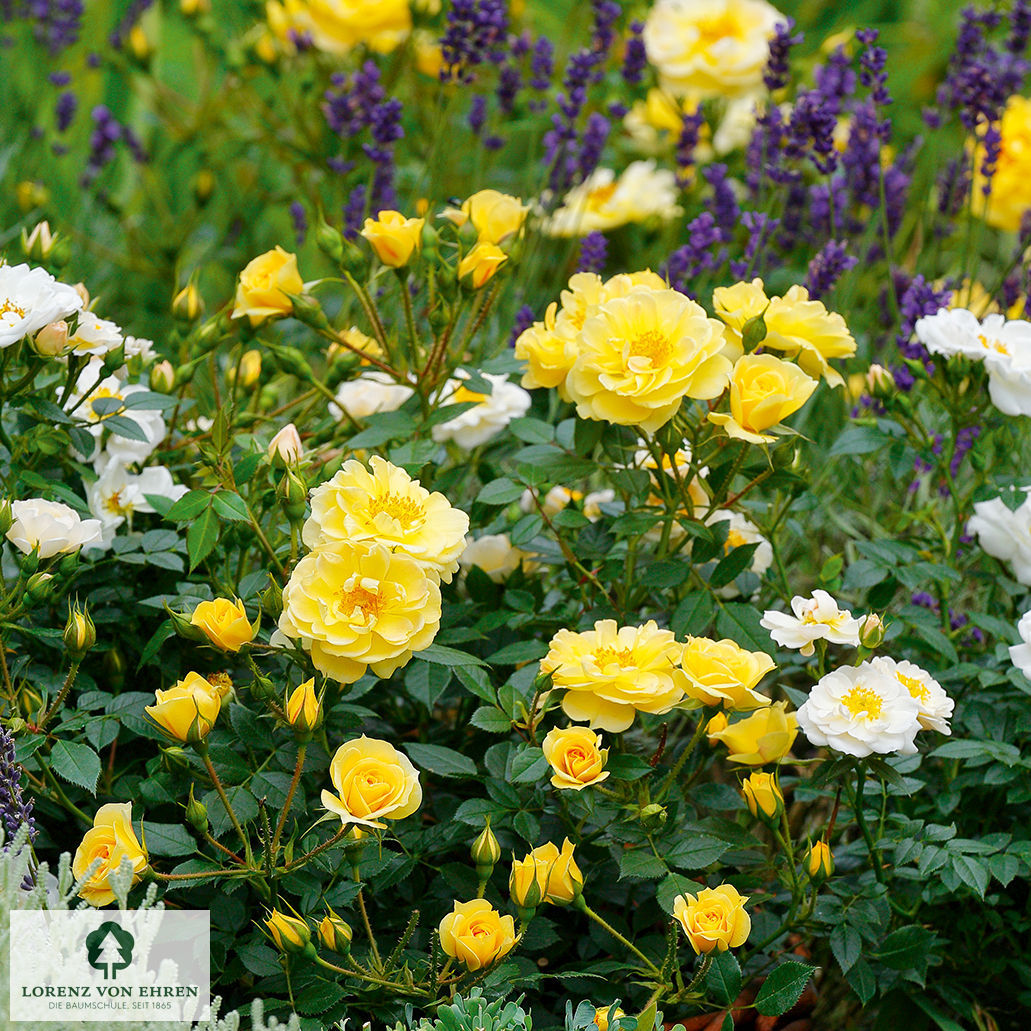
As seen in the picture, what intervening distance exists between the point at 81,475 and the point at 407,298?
385mm

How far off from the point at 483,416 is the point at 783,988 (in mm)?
686

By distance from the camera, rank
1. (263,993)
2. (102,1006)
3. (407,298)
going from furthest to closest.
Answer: (407,298), (263,993), (102,1006)

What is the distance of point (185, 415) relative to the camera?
1.37 metres

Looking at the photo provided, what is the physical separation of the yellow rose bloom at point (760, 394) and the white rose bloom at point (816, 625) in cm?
15

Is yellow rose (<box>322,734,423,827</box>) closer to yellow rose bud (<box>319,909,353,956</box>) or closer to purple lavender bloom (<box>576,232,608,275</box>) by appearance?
yellow rose bud (<box>319,909,353,956</box>)

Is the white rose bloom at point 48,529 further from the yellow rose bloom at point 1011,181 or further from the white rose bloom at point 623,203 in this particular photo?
the yellow rose bloom at point 1011,181

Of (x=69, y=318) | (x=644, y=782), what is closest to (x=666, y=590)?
(x=644, y=782)

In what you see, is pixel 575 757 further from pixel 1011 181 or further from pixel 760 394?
pixel 1011 181

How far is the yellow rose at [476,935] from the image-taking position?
2.98ft

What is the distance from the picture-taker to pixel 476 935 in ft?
3.02

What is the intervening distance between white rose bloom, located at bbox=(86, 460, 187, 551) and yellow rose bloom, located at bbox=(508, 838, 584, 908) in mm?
536

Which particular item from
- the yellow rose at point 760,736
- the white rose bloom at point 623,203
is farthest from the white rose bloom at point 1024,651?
the white rose bloom at point 623,203

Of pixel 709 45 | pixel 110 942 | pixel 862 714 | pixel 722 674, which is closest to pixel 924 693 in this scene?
pixel 862 714

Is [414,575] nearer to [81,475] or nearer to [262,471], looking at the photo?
[262,471]
